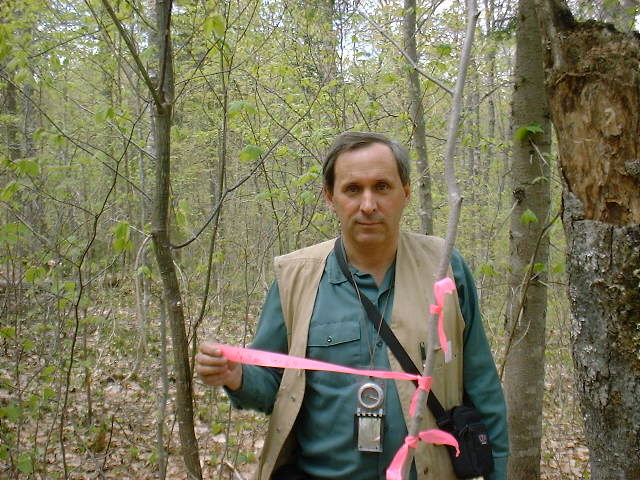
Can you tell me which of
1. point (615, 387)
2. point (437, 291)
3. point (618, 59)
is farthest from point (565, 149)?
point (437, 291)

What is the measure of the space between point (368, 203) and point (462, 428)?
2.98 ft

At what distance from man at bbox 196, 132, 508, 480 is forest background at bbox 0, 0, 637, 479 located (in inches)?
45.2

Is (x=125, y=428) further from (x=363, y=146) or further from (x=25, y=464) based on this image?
(x=363, y=146)

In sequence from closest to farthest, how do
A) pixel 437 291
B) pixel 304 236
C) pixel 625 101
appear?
pixel 437 291, pixel 625 101, pixel 304 236

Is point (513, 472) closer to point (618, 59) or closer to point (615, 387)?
point (615, 387)

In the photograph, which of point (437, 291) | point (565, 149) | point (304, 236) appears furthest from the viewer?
point (304, 236)

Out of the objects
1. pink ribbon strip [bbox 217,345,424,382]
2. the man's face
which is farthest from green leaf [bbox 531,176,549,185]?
pink ribbon strip [bbox 217,345,424,382]

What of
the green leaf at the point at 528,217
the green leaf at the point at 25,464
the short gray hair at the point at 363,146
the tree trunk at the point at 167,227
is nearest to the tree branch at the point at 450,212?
the short gray hair at the point at 363,146

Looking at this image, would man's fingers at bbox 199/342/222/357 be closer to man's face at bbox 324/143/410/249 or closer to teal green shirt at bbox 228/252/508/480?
teal green shirt at bbox 228/252/508/480

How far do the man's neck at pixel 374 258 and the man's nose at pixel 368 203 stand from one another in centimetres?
18

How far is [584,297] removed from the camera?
187 cm

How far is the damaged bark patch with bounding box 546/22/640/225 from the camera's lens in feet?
5.87

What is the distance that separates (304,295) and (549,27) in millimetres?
1477

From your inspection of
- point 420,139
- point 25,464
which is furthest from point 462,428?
point 420,139
